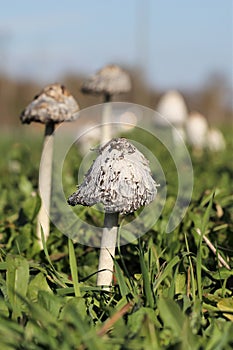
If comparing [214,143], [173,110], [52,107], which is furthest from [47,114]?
[173,110]

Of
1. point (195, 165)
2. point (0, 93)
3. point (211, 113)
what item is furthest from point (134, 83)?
point (195, 165)

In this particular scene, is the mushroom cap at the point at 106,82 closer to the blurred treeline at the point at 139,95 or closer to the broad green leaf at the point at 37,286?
the broad green leaf at the point at 37,286

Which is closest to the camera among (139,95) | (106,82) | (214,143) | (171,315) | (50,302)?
(171,315)

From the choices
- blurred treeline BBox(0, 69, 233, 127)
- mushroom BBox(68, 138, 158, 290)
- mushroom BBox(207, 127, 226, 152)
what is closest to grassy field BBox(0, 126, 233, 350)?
mushroom BBox(68, 138, 158, 290)

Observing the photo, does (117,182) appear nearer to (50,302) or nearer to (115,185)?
(115,185)

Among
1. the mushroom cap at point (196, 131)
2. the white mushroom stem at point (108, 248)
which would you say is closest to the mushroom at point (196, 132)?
the mushroom cap at point (196, 131)

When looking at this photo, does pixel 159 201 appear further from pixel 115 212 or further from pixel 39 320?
pixel 39 320
